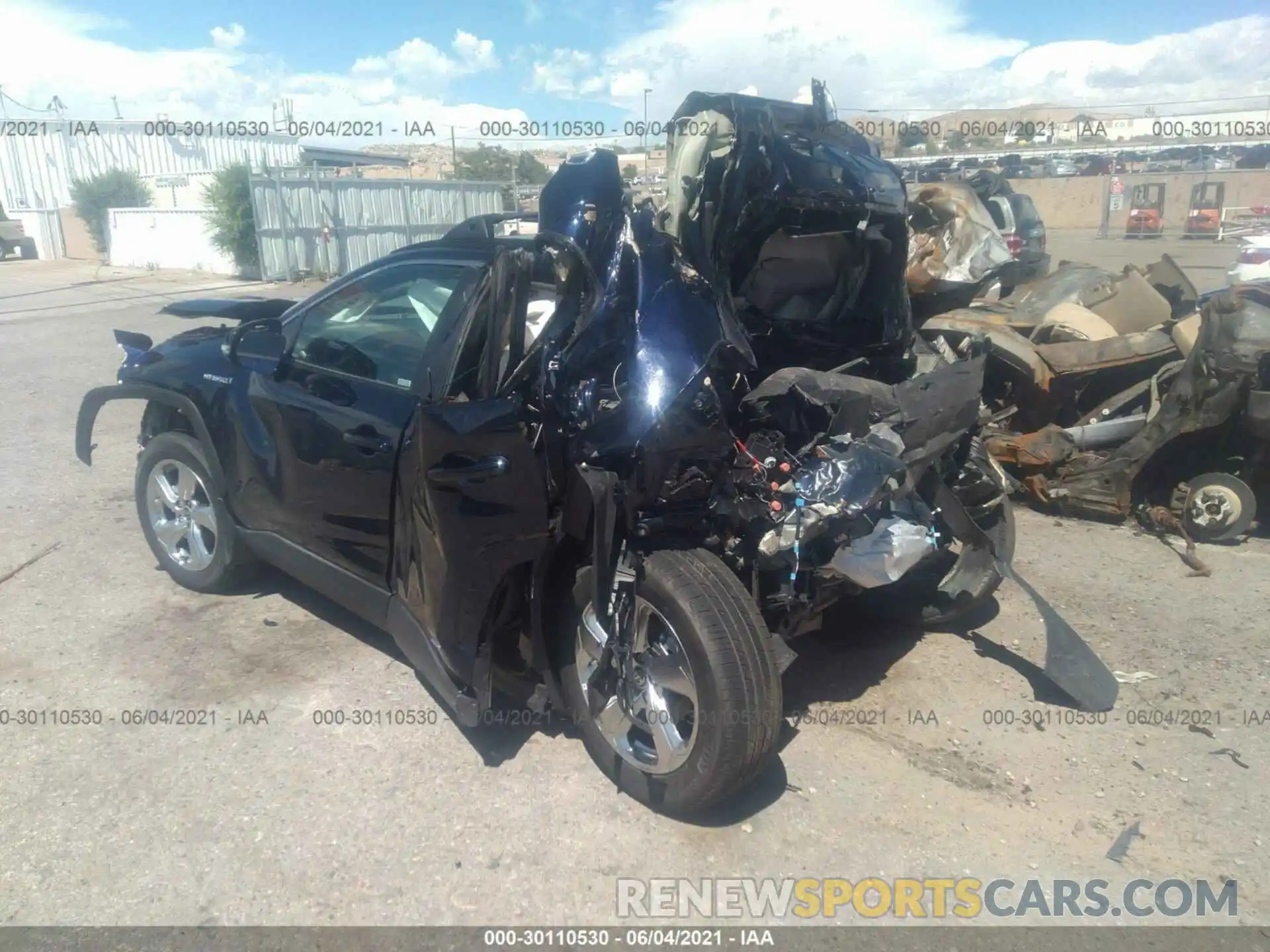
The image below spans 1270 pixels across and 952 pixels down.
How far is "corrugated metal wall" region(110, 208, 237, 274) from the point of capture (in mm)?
24875

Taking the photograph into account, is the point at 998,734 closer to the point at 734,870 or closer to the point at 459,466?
the point at 734,870

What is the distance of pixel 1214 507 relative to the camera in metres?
5.59

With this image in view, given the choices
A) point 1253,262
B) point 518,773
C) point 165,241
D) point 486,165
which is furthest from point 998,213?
point 486,165

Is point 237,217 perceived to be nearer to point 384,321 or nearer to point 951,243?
point 951,243

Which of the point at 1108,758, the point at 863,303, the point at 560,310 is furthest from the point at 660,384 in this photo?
the point at 1108,758

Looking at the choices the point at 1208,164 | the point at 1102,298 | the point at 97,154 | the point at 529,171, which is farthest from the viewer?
the point at 1208,164

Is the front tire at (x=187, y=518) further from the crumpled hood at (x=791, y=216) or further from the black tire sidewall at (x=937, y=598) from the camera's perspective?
the black tire sidewall at (x=937, y=598)

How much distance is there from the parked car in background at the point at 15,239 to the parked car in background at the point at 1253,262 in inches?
1451

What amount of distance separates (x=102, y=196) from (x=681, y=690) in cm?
3646

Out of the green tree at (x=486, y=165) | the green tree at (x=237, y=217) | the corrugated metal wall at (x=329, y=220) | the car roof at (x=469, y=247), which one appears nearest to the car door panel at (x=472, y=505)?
the car roof at (x=469, y=247)

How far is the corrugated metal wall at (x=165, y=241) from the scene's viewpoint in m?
24.9

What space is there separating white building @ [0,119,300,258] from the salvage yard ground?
115 feet

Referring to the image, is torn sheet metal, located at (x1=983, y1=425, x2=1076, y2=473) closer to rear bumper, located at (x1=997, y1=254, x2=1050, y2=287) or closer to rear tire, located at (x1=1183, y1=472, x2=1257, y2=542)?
rear tire, located at (x1=1183, y1=472, x2=1257, y2=542)

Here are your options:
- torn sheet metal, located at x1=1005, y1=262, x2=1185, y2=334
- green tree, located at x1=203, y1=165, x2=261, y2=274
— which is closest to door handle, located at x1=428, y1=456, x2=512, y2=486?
torn sheet metal, located at x1=1005, y1=262, x2=1185, y2=334
